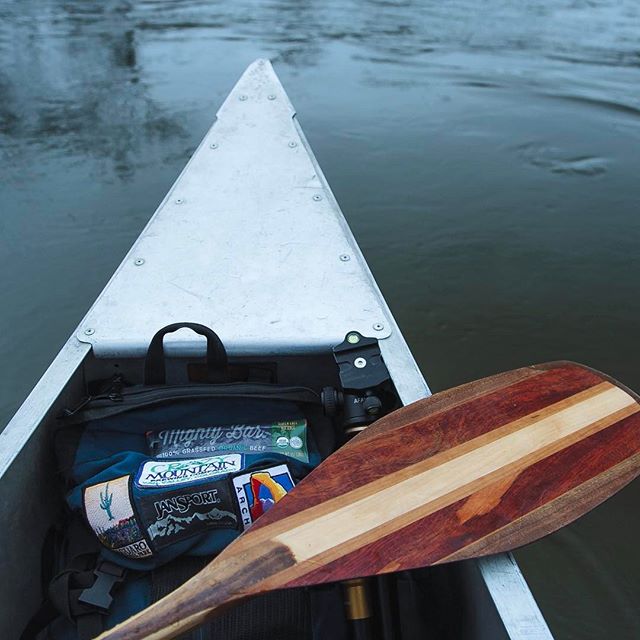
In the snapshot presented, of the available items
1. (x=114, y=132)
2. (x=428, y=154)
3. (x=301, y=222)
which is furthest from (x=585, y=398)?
(x=114, y=132)

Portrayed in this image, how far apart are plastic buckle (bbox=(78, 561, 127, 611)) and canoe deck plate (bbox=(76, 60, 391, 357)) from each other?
52 cm

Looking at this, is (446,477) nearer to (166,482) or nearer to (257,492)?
(257,492)

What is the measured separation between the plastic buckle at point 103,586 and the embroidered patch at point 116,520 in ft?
0.11

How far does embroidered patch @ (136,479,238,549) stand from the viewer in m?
1.19

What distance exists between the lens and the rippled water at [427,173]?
277 centimetres

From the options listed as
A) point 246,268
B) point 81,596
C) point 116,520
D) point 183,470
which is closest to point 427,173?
point 246,268

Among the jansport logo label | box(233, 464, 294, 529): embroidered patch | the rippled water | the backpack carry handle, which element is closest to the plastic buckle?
the jansport logo label

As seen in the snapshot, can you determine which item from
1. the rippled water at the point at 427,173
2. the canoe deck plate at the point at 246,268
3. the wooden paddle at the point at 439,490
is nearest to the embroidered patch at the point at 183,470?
the wooden paddle at the point at 439,490

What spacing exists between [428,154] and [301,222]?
2.51 meters

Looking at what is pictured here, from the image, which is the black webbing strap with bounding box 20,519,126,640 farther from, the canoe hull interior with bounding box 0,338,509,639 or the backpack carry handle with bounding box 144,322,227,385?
the backpack carry handle with bounding box 144,322,227,385

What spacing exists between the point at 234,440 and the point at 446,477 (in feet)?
1.59

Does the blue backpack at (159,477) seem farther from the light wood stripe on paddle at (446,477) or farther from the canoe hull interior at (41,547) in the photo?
the light wood stripe on paddle at (446,477)

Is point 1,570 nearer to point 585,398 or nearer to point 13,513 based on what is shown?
point 13,513

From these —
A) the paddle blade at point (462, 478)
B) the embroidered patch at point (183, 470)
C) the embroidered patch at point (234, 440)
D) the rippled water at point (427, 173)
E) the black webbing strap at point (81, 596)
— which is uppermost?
the paddle blade at point (462, 478)
